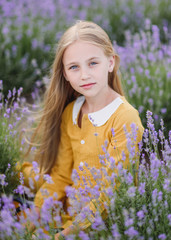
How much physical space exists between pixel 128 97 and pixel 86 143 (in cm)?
98

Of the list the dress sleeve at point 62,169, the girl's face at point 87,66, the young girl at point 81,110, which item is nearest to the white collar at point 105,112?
the young girl at point 81,110

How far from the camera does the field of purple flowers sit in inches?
64.0

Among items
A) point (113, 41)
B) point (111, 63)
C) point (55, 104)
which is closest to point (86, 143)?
point (55, 104)

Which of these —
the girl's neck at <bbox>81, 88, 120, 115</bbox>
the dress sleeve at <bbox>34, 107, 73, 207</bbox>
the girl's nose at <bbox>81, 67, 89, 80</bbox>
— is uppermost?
the girl's nose at <bbox>81, 67, 89, 80</bbox>

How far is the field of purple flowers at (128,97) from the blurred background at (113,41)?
0.01 m

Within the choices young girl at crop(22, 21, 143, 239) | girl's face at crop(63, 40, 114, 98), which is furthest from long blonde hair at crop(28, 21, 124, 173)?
girl's face at crop(63, 40, 114, 98)

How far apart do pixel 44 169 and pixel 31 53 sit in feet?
8.04

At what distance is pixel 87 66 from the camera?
2.15 m

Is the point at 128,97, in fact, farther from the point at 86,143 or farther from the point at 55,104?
the point at 86,143

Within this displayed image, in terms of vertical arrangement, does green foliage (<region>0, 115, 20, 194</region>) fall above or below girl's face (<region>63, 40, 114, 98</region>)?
below

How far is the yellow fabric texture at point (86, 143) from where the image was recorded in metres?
2.07

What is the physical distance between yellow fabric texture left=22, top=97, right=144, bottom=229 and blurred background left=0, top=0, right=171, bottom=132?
22.5 inches

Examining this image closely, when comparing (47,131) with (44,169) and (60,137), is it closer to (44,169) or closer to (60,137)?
(60,137)

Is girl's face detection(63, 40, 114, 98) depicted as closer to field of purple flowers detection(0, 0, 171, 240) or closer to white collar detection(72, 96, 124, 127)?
white collar detection(72, 96, 124, 127)
